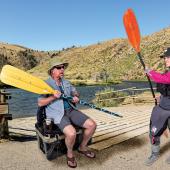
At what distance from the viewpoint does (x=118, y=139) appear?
8.09 m

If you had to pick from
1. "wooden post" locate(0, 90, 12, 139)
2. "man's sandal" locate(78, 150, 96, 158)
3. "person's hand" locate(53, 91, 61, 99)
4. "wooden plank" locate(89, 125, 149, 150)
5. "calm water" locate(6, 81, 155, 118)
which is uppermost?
"person's hand" locate(53, 91, 61, 99)

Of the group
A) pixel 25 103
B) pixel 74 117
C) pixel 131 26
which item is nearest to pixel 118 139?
pixel 74 117

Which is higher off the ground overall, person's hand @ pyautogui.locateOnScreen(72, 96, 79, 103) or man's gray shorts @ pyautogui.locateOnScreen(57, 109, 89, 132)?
person's hand @ pyautogui.locateOnScreen(72, 96, 79, 103)

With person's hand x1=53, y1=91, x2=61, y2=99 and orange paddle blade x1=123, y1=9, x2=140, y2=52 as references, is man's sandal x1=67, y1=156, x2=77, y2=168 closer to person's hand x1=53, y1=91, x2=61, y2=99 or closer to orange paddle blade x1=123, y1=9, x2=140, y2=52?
person's hand x1=53, y1=91, x2=61, y2=99

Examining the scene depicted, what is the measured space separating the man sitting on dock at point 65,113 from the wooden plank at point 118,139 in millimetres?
717

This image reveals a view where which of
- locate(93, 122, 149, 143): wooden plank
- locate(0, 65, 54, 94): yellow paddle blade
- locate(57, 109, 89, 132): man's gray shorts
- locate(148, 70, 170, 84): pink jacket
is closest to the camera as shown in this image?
locate(148, 70, 170, 84): pink jacket

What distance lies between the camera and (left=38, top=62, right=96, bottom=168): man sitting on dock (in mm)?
6109

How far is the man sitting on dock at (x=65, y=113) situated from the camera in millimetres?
6109

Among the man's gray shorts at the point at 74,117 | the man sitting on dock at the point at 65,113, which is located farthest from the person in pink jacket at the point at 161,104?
the man's gray shorts at the point at 74,117

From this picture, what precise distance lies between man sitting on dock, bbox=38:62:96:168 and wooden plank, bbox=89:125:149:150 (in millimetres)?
717

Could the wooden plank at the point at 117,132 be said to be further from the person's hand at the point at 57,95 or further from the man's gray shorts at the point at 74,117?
the person's hand at the point at 57,95

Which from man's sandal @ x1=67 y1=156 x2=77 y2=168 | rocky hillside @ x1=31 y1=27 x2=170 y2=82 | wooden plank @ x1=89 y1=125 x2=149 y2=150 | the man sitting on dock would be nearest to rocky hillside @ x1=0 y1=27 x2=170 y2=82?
rocky hillside @ x1=31 y1=27 x2=170 y2=82

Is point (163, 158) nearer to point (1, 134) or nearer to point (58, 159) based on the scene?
point (58, 159)

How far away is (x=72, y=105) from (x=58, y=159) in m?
1.03
